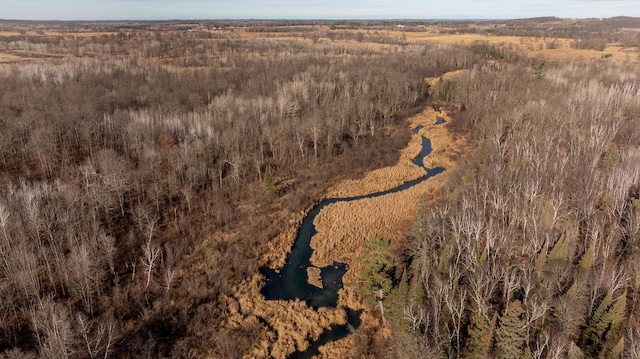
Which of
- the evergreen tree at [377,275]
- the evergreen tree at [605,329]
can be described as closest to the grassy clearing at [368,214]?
the evergreen tree at [377,275]

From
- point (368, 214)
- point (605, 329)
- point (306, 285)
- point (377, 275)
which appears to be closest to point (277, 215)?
point (368, 214)

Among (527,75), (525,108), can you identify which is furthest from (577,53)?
(525,108)

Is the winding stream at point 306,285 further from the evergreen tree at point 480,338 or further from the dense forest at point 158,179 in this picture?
the evergreen tree at point 480,338

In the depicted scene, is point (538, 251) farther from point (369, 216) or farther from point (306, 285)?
point (306, 285)

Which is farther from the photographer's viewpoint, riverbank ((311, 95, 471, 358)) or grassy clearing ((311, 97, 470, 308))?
grassy clearing ((311, 97, 470, 308))

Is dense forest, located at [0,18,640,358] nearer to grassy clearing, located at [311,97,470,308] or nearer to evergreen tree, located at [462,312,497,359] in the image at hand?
evergreen tree, located at [462,312,497,359]

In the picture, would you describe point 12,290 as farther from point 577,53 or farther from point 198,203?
point 577,53

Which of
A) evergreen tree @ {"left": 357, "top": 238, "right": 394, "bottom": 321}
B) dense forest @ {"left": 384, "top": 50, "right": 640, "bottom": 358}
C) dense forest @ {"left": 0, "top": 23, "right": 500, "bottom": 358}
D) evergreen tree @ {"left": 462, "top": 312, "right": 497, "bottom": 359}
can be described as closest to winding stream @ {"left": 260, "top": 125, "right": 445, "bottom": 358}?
dense forest @ {"left": 0, "top": 23, "right": 500, "bottom": 358}

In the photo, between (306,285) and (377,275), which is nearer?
(377,275)
